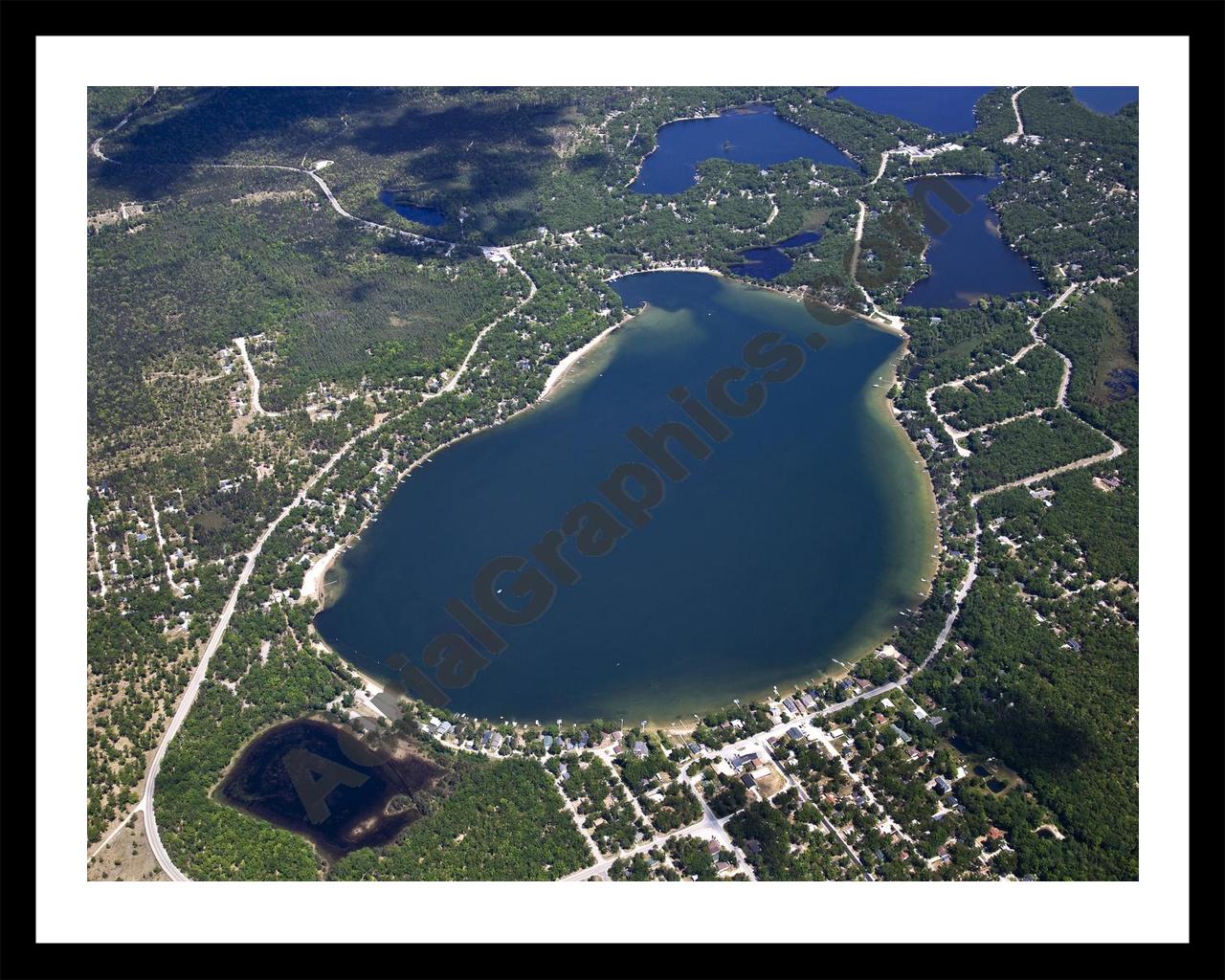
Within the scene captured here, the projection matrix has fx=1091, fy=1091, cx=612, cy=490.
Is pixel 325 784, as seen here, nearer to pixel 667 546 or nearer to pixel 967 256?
pixel 667 546

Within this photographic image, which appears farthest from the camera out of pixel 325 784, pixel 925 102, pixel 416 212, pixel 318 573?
pixel 925 102

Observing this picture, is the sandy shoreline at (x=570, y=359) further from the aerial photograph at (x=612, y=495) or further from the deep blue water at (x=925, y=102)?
the deep blue water at (x=925, y=102)

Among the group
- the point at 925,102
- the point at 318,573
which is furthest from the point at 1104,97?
the point at 318,573

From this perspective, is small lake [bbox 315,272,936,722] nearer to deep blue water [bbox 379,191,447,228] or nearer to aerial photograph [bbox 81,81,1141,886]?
aerial photograph [bbox 81,81,1141,886]

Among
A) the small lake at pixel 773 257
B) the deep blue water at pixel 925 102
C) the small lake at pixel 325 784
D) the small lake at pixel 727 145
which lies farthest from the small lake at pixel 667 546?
the deep blue water at pixel 925 102

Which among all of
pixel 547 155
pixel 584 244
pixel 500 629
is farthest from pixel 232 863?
pixel 547 155

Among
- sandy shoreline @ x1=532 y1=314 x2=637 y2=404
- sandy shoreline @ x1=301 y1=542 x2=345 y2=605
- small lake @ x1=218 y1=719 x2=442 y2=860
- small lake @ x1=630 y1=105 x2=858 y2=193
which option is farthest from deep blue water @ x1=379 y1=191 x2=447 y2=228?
small lake @ x1=218 y1=719 x2=442 y2=860
